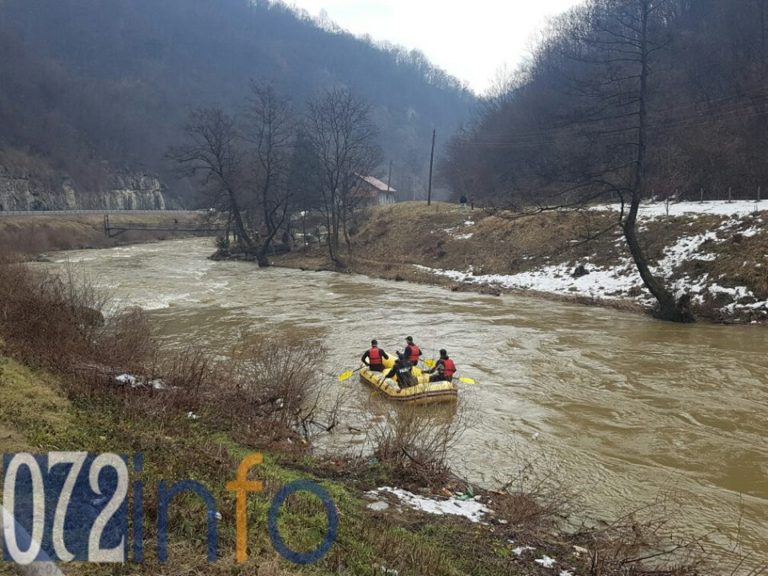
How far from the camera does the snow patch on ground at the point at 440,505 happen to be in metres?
5.87

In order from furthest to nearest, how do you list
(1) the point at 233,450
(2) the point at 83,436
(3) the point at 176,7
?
1. (3) the point at 176,7
2. (1) the point at 233,450
3. (2) the point at 83,436

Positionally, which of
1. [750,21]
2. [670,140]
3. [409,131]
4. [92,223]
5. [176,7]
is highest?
[176,7]

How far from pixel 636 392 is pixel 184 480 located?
9873 millimetres

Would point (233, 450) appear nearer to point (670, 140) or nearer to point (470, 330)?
point (470, 330)

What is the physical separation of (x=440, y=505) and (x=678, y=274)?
63.2 ft

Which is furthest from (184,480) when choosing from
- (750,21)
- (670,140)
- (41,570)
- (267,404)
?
(750,21)

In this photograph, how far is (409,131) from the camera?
5782 inches

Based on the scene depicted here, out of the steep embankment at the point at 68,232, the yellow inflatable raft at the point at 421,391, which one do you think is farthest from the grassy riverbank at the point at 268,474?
the steep embankment at the point at 68,232

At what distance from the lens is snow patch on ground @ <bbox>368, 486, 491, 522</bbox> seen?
587 cm

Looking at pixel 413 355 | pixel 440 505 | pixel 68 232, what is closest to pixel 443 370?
pixel 413 355

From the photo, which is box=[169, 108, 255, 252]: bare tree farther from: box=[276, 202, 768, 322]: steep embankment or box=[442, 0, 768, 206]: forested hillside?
box=[442, 0, 768, 206]: forested hillside

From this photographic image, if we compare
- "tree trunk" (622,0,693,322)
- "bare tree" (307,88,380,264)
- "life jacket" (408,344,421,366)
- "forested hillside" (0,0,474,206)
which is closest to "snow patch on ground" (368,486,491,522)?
"life jacket" (408,344,421,366)

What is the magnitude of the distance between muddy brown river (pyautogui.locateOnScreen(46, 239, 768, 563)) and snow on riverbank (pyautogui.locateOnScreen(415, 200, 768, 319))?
188cm

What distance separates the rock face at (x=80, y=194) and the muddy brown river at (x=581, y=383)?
5576cm
